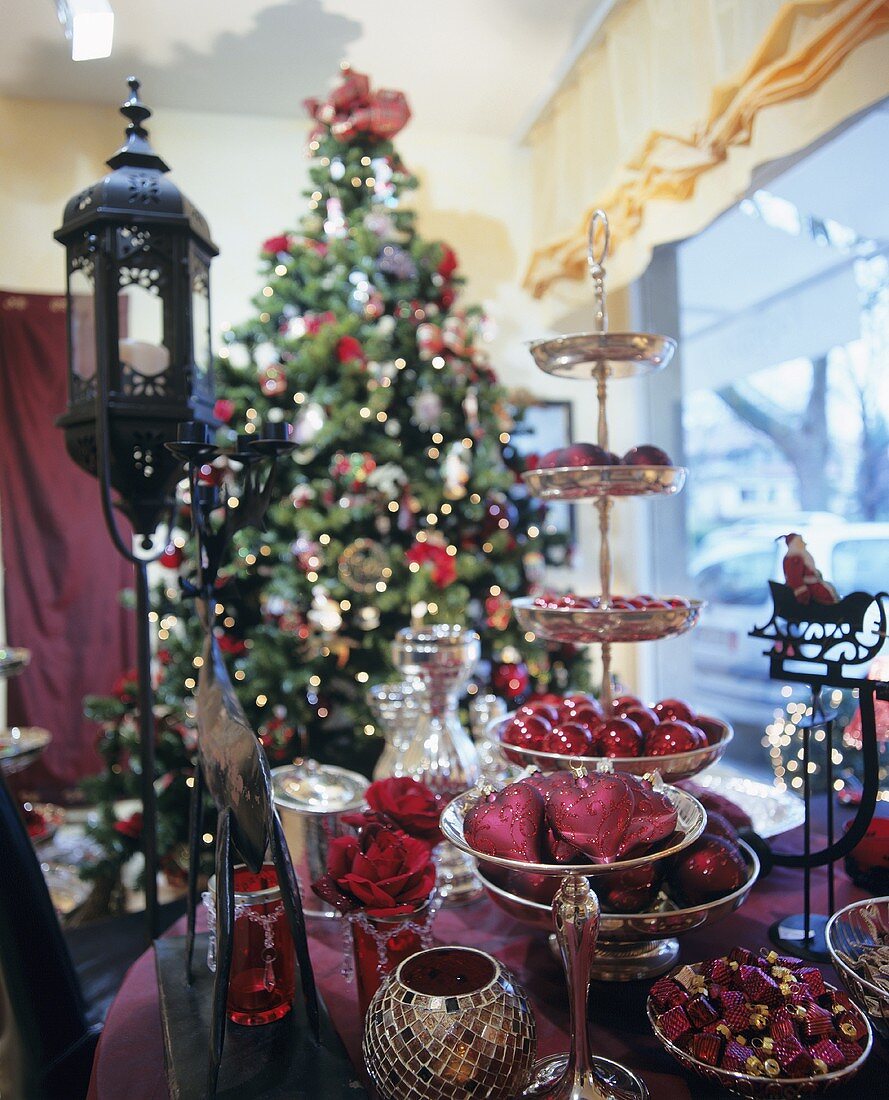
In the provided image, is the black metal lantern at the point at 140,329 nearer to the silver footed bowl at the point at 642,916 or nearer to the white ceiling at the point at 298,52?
the silver footed bowl at the point at 642,916

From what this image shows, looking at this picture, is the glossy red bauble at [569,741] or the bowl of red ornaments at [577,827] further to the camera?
the glossy red bauble at [569,741]

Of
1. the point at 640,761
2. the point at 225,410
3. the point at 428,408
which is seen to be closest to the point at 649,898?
the point at 640,761

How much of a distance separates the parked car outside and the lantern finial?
1949mm

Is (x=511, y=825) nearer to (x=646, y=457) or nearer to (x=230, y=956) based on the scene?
(x=230, y=956)

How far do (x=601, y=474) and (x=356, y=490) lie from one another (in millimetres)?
1644

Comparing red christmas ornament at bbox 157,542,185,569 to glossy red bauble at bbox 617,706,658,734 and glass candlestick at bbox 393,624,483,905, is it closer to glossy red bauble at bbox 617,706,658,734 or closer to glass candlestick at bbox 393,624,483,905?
glass candlestick at bbox 393,624,483,905

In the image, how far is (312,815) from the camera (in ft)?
3.40

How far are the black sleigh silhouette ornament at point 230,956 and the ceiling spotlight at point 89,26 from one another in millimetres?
678

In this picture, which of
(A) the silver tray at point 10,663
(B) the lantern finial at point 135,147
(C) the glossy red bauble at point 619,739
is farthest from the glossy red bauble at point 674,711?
(A) the silver tray at point 10,663

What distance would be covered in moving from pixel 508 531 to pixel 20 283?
222 centimetres

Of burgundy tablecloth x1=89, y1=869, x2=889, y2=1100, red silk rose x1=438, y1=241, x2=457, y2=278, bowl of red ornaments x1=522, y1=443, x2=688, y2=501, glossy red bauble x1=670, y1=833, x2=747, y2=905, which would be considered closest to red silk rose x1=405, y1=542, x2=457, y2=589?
red silk rose x1=438, y1=241, x2=457, y2=278

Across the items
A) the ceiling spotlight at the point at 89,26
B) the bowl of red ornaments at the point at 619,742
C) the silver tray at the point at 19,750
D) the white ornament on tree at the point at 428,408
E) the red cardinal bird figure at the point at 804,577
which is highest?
the ceiling spotlight at the point at 89,26

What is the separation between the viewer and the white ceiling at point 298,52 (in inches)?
105

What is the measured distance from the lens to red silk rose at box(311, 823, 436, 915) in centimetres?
78
